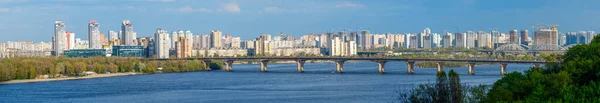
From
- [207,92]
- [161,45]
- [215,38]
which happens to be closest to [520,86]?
[207,92]

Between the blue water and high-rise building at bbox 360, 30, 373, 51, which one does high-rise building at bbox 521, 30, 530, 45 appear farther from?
the blue water

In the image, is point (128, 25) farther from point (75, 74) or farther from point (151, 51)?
point (75, 74)

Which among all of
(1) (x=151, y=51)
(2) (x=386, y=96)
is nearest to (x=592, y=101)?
(2) (x=386, y=96)

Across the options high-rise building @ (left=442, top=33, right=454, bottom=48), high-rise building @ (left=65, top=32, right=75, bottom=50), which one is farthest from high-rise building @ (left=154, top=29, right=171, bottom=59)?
high-rise building @ (left=442, top=33, right=454, bottom=48)

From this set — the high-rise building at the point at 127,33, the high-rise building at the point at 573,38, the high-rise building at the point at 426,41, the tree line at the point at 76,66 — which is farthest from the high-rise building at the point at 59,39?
the high-rise building at the point at 573,38

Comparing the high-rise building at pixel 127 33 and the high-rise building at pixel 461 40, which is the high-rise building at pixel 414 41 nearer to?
the high-rise building at pixel 461 40

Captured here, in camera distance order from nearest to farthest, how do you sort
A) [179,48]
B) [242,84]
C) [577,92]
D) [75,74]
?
1. [577,92]
2. [242,84]
3. [75,74]
4. [179,48]
